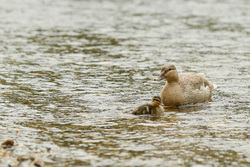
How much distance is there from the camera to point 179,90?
12055mm

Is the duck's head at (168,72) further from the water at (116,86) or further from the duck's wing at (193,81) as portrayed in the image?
the water at (116,86)

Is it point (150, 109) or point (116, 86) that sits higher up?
point (116, 86)

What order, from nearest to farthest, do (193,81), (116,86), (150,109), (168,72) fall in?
(150,109)
(168,72)
(193,81)
(116,86)

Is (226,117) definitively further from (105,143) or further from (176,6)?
(176,6)

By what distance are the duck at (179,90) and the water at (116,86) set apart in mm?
260

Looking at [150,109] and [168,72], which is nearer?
[150,109]

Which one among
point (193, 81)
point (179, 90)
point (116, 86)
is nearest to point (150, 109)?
point (179, 90)

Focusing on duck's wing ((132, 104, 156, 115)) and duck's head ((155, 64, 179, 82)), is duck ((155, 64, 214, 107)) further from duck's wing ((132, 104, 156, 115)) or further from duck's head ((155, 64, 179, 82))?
duck's wing ((132, 104, 156, 115))

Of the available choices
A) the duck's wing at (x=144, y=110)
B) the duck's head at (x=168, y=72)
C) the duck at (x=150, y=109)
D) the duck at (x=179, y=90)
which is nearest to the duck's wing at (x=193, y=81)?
the duck at (x=179, y=90)

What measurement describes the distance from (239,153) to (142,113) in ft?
9.88

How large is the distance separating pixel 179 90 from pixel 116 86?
7.12ft

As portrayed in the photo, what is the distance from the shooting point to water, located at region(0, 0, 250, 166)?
8.25 m

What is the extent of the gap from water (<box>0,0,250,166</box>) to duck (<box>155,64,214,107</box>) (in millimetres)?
260

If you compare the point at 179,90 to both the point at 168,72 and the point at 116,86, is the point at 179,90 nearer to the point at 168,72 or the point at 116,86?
the point at 168,72
